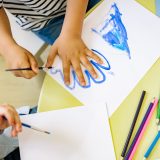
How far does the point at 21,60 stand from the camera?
2.37 feet

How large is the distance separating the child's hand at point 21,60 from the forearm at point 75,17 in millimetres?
102

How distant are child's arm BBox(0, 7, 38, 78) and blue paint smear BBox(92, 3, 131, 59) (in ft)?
0.53

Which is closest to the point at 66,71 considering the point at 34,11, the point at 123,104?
the point at 123,104

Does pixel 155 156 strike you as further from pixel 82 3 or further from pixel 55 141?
pixel 82 3

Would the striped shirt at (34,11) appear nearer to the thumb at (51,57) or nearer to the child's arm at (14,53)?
the child's arm at (14,53)

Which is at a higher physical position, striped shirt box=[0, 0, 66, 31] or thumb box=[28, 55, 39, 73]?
striped shirt box=[0, 0, 66, 31]

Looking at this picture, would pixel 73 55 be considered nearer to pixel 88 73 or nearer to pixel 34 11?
pixel 88 73

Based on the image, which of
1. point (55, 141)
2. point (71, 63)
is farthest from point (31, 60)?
point (55, 141)

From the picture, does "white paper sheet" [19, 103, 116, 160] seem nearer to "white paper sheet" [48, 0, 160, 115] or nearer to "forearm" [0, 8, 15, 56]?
"white paper sheet" [48, 0, 160, 115]

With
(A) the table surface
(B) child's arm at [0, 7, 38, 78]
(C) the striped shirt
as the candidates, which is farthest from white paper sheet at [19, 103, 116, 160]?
(C) the striped shirt

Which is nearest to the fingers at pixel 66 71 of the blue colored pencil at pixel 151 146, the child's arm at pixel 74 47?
the child's arm at pixel 74 47

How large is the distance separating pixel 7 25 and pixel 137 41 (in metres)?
0.33

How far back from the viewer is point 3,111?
1.94 ft

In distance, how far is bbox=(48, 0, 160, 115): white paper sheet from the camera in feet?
2.13
